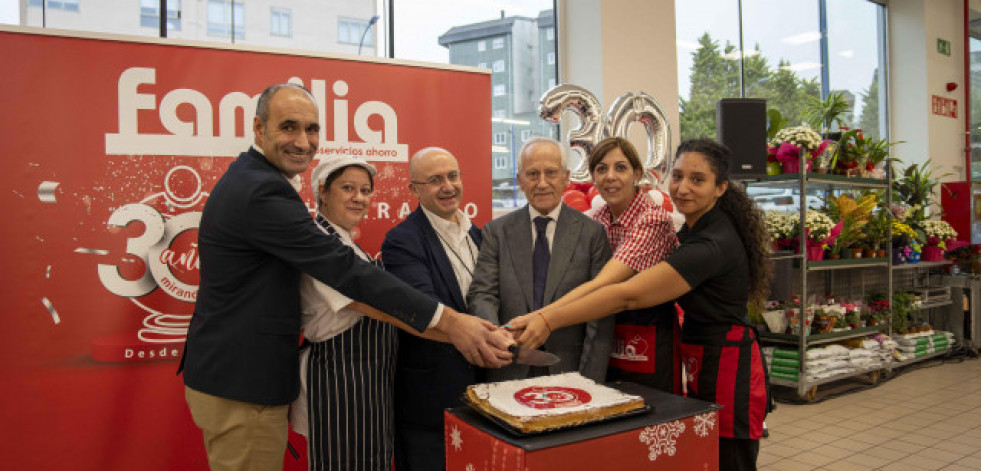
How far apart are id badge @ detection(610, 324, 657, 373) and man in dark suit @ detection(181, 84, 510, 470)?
44cm

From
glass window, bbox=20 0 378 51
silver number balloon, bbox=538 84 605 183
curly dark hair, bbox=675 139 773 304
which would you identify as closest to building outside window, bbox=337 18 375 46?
glass window, bbox=20 0 378 51

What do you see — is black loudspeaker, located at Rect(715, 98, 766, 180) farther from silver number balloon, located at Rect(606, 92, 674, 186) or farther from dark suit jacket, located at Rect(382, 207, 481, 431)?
dark suit jacket, located at Rect(382, 207, 481, 431)

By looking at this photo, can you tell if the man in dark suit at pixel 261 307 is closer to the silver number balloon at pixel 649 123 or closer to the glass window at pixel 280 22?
the silver number balloon at pixel 649 123

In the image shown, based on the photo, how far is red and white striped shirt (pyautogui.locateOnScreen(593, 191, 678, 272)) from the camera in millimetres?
1967

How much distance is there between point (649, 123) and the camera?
4270 millimetres

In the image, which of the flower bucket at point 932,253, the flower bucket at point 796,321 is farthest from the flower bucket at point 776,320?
the flower bucket at point 932,253

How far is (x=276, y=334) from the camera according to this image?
5.90 ft

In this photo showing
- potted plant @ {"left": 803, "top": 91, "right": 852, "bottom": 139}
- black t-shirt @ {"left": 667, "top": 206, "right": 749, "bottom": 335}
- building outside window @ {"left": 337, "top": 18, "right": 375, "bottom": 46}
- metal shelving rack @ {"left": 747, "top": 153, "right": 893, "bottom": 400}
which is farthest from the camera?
potted plant @ {"left": 803, "top": 91, "right": 852, "bottom": 139}

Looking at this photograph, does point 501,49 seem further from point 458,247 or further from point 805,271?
point 458,247

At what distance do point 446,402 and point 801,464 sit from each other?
2679 millimetres

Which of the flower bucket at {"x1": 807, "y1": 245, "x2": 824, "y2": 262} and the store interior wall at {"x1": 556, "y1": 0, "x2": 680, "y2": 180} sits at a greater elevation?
the store interior wall at {"x1": 556, "y1": 0, "x2": 680, "y2": 180}

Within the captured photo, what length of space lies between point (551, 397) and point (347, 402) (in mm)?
805

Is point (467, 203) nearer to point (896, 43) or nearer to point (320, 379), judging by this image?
point (320, 379)

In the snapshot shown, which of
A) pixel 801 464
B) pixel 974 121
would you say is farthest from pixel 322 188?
pixel 974 121
